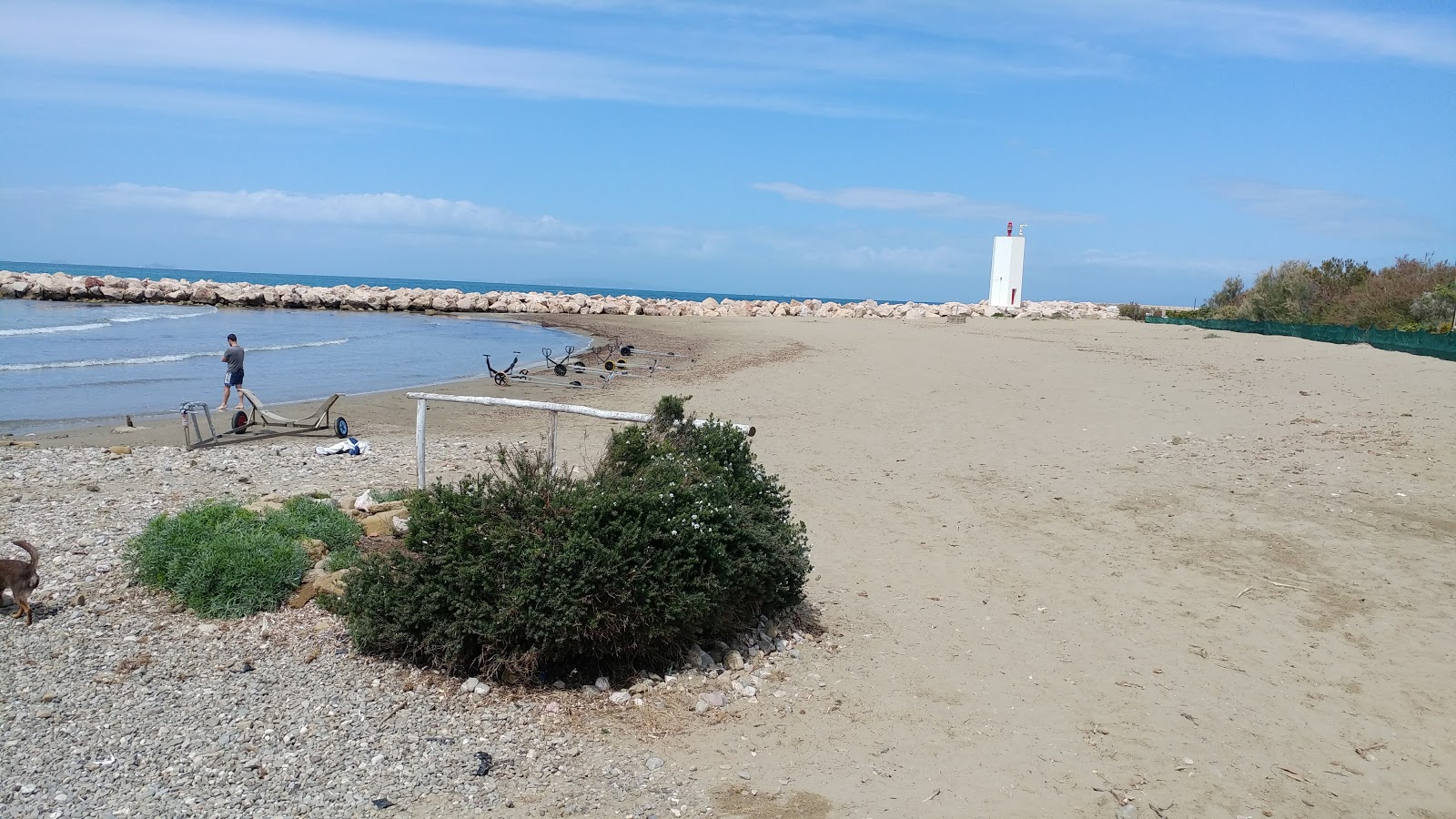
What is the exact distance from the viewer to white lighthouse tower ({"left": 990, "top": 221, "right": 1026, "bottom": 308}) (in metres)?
45.3

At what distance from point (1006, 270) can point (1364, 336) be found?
23.2 metres

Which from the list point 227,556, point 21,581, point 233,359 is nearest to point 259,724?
point 227,556

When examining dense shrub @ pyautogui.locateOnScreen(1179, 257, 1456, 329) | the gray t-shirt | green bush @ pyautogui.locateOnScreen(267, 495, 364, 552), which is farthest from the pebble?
dense shrub @ pyautogui.locateOnScreen(1179, 257, 1456, 329)

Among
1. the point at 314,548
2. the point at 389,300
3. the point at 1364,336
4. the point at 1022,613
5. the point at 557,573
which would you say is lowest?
the point at 1022,613

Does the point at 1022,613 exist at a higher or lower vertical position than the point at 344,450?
lower

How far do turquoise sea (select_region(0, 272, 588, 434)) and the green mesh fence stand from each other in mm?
20926

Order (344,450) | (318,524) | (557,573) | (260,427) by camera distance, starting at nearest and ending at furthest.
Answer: (557,573), (318,524), (344,450), (260,427)

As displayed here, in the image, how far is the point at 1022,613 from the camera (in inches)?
283

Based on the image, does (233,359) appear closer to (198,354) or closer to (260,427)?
(260,427)

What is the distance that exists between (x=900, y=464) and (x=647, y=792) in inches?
299

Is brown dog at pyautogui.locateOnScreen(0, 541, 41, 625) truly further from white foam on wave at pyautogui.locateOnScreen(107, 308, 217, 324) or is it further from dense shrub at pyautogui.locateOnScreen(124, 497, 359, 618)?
white foam on wave at pyautogui.locateOnScreen(107, 308, 217, 324)

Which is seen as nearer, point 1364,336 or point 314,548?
point 314,548

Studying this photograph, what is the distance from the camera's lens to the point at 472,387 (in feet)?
69.8

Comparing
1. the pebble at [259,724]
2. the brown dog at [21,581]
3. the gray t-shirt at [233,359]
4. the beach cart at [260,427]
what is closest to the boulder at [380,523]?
the pebble at [259,724]
